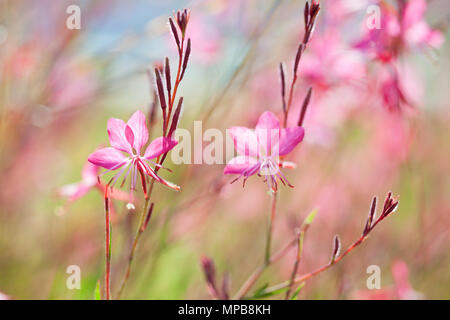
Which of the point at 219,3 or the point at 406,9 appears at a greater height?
the point at 219,3

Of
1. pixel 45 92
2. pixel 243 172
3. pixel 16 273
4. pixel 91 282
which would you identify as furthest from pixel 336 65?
pixel 16 273

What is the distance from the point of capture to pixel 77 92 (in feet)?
7.05

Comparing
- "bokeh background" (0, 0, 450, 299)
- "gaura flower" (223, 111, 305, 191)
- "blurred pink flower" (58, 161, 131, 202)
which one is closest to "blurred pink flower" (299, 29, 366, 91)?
"bokeh background" (0, 0, 450, 299)

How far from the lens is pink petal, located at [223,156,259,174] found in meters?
0.62

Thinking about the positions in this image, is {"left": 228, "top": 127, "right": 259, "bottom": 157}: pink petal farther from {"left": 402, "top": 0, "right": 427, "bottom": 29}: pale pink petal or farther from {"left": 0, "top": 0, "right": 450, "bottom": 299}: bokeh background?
{"left": 402, "top": 0, "right": 427, "bottom": 29}: pale pink petal

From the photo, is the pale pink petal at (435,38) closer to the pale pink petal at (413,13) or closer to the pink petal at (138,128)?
the pale pink petal at (413,13)

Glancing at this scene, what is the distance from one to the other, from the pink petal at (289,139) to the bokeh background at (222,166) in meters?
0.24

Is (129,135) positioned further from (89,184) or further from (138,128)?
(89,184)

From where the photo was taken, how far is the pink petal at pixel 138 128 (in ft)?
1.88

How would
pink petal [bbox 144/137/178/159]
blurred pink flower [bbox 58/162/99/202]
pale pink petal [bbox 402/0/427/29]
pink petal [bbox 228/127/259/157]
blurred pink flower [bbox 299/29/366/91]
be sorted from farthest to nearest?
blurred pink flower [bbox 299/29/366/91]
pale pink petal [bbox 402/0/427/29]
blurred pink flower [bbox 58/162/99/202]
pink petal [bbox 228/127/259/157]
pink petal [bbox 144/137/178/159]

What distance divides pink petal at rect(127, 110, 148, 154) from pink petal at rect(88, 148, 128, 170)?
0.03 metres

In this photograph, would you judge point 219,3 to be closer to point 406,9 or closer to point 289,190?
point 406,9

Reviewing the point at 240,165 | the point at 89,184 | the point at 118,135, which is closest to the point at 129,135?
the point at 118,135
